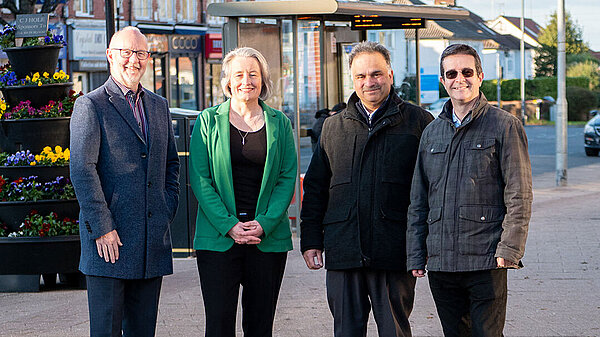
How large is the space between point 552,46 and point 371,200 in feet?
272

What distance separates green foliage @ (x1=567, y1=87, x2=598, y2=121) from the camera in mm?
63531

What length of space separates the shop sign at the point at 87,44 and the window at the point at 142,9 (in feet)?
8.13

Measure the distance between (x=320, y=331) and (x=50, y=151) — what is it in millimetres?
3300

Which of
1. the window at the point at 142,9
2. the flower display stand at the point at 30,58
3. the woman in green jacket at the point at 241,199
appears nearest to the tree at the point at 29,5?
the flower display stand at the point at 30,58

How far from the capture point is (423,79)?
16.9 metres

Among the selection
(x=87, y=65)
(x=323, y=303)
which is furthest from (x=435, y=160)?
(x=87, y=65)

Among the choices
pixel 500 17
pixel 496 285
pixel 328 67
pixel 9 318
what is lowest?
pixel 9 318

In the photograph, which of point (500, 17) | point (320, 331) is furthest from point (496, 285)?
point (500, 17)

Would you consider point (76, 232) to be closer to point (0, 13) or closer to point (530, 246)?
point (530, 246)

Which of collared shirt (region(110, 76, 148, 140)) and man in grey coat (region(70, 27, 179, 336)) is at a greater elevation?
collared shirt (region(110, 76, 148, 140))

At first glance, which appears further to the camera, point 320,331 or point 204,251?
point 320,331

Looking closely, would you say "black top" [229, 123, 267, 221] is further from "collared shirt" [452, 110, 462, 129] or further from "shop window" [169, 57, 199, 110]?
"shop window" [169, 57, 199, 110]

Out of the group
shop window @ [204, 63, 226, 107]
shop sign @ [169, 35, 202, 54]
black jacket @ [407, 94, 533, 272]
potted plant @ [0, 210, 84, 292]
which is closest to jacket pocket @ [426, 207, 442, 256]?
black jacket @ [407, 94, 533, 272]

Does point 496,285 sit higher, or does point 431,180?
point 431,180
